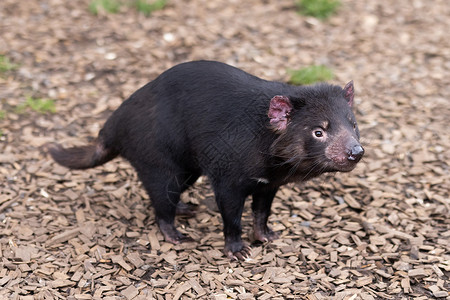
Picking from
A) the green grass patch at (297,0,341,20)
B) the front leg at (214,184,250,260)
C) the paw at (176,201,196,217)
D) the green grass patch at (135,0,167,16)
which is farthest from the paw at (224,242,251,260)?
the green grass patch at (297,0,341,20)

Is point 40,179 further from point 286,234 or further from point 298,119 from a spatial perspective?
point 298,119

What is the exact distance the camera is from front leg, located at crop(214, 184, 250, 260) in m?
3.88

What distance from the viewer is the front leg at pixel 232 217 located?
3.88 metres

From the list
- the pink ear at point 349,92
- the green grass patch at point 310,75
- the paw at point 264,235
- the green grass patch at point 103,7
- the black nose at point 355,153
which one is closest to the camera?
the black nose at point 355,153

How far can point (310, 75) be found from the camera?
19.7ft

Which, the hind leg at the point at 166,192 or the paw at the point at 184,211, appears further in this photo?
the paw at the point at 184,211

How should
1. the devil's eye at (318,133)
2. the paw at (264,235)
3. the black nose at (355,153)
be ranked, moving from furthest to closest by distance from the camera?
the paw at (264,235) < the devil's eye at (318,133) < the black nose at (355,153)

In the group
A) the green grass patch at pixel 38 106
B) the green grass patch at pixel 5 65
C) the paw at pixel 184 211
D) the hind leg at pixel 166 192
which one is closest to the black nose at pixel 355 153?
the hind leg at pixel 166 192

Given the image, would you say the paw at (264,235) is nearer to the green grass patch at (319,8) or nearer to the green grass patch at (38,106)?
the green grass patch at (38,106)

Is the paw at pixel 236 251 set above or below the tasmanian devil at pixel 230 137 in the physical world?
below

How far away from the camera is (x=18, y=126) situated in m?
5.32

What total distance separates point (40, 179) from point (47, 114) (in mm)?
962

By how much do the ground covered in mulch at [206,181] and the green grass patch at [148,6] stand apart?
8 centimetres

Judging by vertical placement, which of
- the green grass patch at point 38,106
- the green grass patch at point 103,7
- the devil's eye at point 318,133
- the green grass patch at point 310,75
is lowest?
the green grass patch at point 38,106
